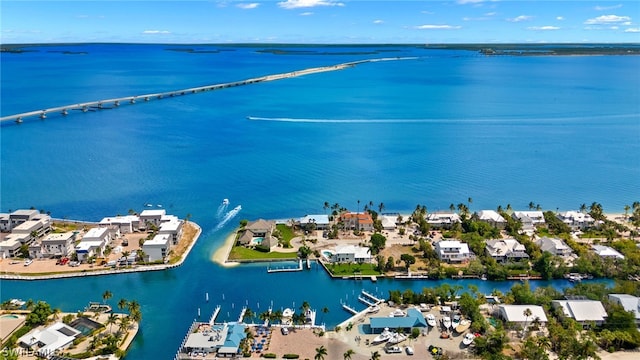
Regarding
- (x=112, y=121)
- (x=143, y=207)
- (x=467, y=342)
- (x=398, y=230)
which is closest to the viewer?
(x=467, y=342)

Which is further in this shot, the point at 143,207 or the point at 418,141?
the point at 418,141

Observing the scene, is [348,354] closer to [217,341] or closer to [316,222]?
[217,341]

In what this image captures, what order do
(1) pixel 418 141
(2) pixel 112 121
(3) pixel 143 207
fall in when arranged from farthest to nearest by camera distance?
1. (2) pixel 112 121
2. (1) pixel 418 141
3. (3) pixel 143 207

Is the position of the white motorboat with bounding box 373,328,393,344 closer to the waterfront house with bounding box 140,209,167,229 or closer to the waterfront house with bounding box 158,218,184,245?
the waterfront house with bounding box 158,218,184,245

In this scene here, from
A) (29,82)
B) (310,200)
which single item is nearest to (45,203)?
(310,200)

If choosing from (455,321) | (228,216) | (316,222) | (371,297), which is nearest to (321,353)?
(371,297)

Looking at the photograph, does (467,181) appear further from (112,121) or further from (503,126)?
(112,121)
